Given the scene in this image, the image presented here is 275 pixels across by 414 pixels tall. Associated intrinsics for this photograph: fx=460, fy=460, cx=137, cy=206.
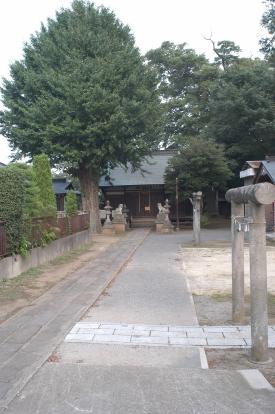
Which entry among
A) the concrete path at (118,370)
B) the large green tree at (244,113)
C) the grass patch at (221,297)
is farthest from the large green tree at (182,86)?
the concrete path at (118,370)

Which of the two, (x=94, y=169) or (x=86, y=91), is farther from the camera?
(x=94, y=169)

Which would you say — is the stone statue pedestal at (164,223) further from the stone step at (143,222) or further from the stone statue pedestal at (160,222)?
the stone step at (143,222)

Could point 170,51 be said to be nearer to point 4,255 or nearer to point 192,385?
point 4,255

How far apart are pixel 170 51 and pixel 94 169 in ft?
72.0

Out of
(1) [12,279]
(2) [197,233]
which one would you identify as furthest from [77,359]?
(2) [197,233]

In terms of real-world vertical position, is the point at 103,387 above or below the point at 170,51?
below

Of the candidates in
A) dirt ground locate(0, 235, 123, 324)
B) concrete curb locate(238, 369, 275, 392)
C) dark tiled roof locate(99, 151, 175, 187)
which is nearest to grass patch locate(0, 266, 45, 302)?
dirt ground locate(0, 235, 123, 324)

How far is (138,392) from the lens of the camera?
13.8 ft

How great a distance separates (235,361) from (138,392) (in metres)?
1.43

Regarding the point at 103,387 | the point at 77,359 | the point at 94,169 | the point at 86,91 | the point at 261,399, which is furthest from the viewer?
the point at 94,169

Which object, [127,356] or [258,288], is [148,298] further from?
[258,288]

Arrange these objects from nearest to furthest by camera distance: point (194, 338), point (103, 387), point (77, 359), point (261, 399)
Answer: point (261, 399), point (103, 387), point (77, 359), point (194, 338)

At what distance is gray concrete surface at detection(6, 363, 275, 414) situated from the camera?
3.89 meters

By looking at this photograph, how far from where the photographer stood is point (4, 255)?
10.7 m
